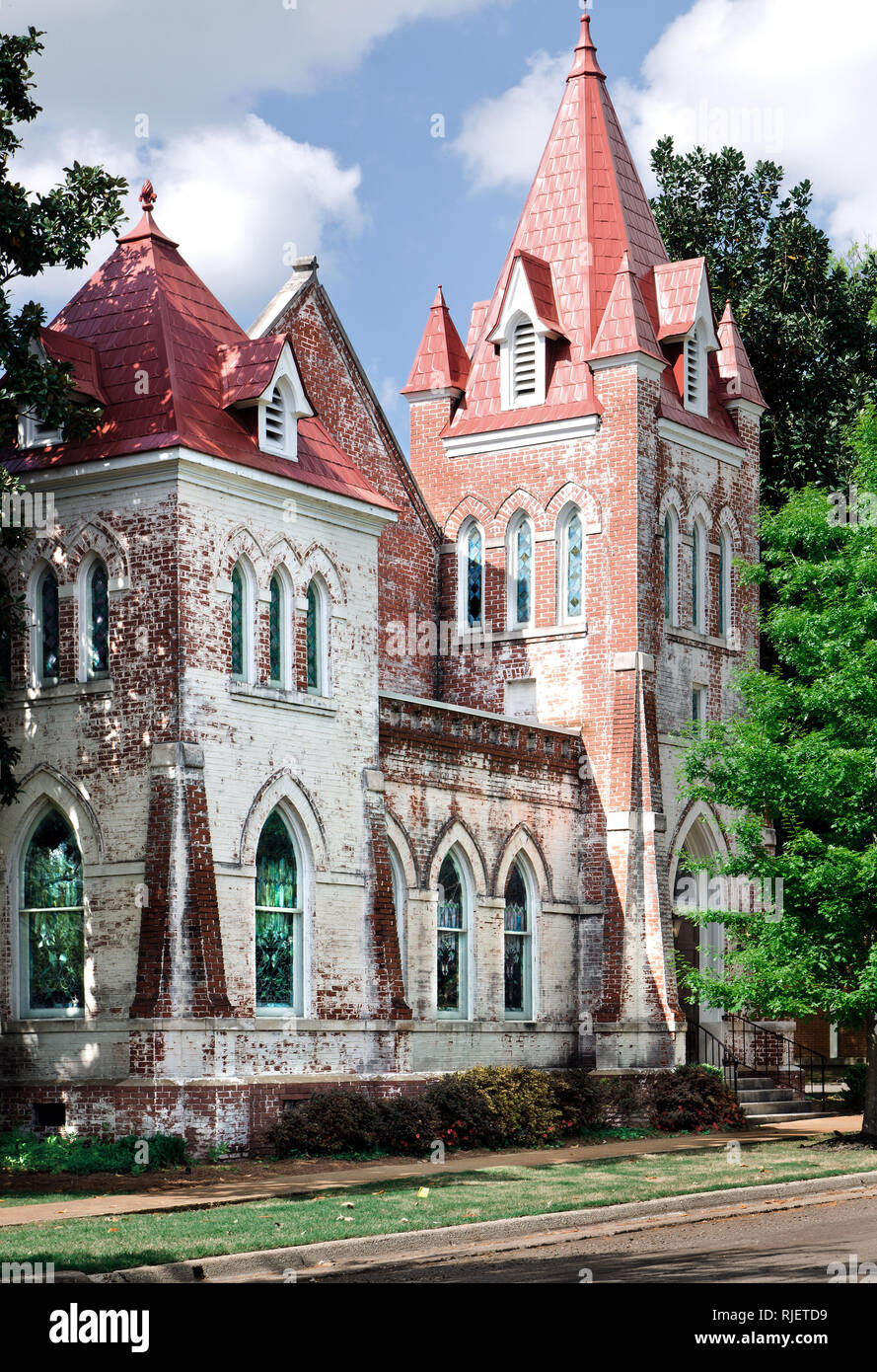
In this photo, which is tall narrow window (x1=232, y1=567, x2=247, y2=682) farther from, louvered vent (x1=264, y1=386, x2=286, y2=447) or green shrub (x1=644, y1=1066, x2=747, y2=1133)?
green shrub (x1=644, y1=1066, x2=747, y2=1133)

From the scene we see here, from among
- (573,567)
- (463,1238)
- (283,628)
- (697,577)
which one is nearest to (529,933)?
(573,567)

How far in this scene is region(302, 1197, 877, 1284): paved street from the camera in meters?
12.5

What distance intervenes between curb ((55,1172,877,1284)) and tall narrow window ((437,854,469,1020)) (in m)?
8.63

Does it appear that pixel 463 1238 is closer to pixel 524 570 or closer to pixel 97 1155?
pixel 97 1155

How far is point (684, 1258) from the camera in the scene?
13461 mm

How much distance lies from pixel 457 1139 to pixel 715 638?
39.5ft

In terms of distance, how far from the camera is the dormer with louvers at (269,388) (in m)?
23.7

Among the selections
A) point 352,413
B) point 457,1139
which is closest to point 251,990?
point 457,1139

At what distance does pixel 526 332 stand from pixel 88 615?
11.9 m

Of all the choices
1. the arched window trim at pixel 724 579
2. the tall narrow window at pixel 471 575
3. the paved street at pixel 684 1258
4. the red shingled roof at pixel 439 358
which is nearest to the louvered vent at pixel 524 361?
the red shingled roof at pixel 439 358

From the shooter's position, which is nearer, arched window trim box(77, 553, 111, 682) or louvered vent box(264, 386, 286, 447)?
arched window trim box(77, 553, 111, 682)

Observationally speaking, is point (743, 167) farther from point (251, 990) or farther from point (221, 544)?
point (251, 990)

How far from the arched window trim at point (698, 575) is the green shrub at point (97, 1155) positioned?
15.0 meters

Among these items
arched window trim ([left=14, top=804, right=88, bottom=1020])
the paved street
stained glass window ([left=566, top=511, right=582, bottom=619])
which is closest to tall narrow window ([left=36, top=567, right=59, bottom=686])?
arched window trim ([left=14, top=804, right=88, bottom=1020])
